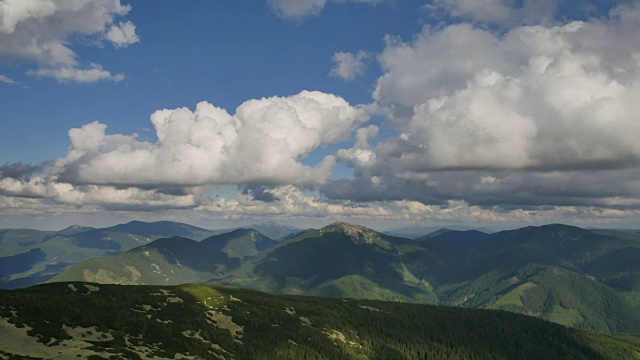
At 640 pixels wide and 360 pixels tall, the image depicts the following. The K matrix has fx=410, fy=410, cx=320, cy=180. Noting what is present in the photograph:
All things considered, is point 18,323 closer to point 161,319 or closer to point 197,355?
point 197,355

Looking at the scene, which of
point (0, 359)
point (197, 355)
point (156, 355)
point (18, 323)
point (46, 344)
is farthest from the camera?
point (197, 355)

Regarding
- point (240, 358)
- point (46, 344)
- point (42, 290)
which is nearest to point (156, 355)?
point (46, 344)

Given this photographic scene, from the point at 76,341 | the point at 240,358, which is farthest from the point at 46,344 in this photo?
the point at 240,358

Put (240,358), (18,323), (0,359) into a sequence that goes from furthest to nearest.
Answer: (240,358) → (18,323) → (0,359)

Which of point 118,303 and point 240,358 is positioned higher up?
point 118,303

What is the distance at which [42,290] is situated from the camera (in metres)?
200

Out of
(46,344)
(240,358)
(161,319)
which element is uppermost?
(46,344)

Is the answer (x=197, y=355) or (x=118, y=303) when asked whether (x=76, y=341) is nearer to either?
(x=197, y=355)

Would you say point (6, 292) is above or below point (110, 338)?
above

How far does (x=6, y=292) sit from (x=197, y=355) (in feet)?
261

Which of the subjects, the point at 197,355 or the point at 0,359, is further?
the point at 197,355

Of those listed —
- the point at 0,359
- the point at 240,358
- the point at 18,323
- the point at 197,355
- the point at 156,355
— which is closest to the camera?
the point at 0,359

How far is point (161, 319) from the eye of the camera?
198 meters

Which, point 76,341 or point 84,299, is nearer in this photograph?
point 76,341
